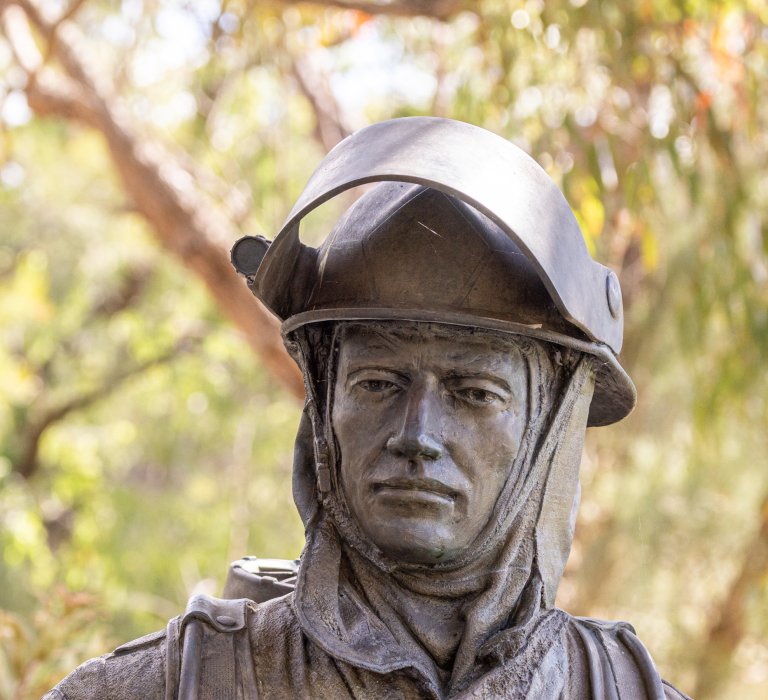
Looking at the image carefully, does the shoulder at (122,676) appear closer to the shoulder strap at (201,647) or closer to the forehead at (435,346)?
the shoulder strap at (201,647)

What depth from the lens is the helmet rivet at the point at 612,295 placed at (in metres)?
2.27

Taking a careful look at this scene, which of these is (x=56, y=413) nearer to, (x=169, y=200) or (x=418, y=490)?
(x=169, y=200)

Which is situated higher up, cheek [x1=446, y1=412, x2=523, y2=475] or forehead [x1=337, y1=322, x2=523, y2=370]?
forehead [x1=337, y1=322, x2=523, y2=370]

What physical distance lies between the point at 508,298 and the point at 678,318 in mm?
4155

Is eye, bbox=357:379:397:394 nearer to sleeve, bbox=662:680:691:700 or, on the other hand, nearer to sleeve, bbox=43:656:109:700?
sleeve, bbox=43:656:109:700

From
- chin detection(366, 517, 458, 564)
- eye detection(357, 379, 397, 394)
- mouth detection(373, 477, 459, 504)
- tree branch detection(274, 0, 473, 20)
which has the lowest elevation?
chin detection(366, 517, 458, 564)

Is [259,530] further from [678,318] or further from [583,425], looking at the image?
[583,425]

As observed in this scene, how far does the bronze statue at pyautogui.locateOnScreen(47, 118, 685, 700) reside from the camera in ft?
6.86

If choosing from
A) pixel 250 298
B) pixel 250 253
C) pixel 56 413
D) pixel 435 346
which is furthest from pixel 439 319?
pixel 56 413

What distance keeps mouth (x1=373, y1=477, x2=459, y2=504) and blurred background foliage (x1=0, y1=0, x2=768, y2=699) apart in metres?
2.29

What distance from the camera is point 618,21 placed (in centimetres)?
547

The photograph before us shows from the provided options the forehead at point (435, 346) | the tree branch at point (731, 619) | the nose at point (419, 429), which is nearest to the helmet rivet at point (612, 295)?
the forehead at point (435, 346)

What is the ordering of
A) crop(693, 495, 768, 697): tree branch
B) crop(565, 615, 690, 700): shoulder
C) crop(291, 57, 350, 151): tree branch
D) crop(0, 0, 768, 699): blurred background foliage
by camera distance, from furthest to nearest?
crop(693, 495, 768, 697): tree branch → crop(291, 57, 350, 151): tree branch → crop(0, 0, 768, 699): blurred background foliage → crop(565, 615, 690, 700): shoulder

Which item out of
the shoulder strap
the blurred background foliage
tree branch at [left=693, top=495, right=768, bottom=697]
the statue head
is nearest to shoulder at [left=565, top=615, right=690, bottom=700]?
the statue head
